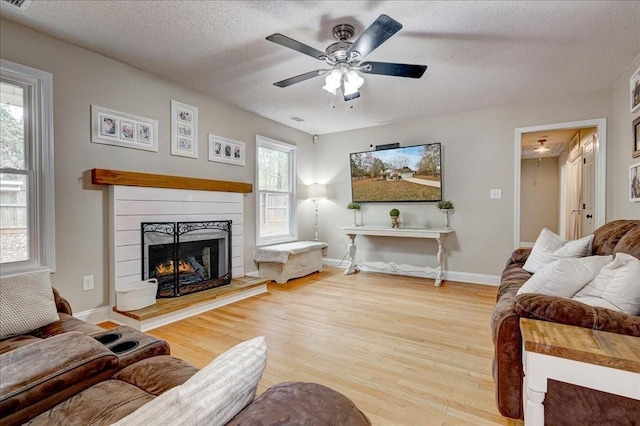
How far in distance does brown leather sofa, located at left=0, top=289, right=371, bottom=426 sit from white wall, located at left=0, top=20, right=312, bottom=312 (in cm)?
176

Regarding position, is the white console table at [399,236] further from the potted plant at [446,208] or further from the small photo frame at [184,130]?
the small photo frame at [184,130]

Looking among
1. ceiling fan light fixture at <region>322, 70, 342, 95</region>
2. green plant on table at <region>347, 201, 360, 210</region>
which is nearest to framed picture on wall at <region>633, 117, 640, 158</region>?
ceiling fan light fixture at <region>322, 70, 342, 95</region>

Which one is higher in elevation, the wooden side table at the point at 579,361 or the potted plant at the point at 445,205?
the potted plant at the point at 445,205

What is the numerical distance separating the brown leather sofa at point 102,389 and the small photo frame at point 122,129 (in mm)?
2204

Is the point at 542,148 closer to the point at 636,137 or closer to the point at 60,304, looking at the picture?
the point at 636,137

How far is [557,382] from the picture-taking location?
4.13ft

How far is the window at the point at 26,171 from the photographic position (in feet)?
7.52

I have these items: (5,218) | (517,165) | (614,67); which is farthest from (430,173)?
(5,218)

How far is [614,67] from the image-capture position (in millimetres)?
2846

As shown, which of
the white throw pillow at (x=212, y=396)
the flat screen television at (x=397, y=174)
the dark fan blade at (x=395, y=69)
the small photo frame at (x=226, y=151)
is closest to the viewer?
the white throw pillow at (x=212, y=396)

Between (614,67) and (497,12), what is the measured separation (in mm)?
1794

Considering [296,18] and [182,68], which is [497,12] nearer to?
[296,18]

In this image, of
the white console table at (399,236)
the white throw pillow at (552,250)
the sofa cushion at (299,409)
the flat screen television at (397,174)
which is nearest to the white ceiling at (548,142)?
the flat screen television at (397,174)

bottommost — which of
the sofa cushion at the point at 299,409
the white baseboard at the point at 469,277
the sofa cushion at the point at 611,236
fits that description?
the white baseboard at the point at 469,277
